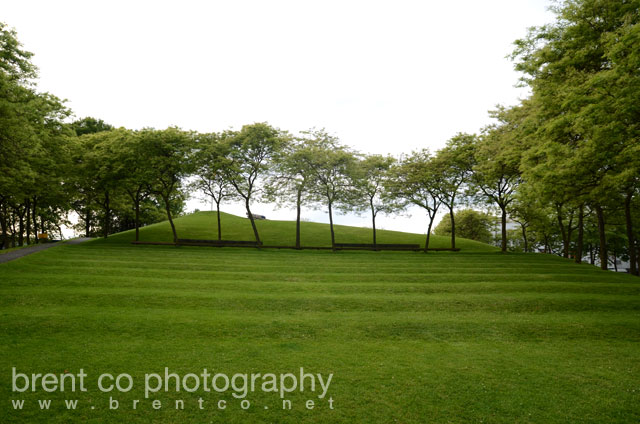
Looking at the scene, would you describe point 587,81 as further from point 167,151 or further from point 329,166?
point 167,151

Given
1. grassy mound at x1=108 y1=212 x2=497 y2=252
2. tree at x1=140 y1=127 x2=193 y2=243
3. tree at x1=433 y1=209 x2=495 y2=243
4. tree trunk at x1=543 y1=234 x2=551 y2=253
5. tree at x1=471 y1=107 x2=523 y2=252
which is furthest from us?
tree at x1=433 y1=209 x2=495 y2=243

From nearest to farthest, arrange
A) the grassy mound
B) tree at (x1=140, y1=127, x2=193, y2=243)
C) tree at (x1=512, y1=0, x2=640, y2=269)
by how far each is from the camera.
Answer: tree at (x1=512, y1=0, x2=640, y2=269) < tree at (x1=140, y1=127, x2=193, y2=243) < the grassy mound

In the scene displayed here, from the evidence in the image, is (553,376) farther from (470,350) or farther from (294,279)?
(294,279)

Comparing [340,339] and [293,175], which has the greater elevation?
[293,175]

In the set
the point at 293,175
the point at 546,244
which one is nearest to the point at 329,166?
the point at 293,175

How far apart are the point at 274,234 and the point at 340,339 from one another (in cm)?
4193

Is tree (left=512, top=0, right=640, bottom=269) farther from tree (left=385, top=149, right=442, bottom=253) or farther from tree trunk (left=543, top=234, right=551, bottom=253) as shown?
tree trunk (left=543, top=234, right=551, bottom=253)

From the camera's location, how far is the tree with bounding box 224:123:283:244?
39406 mm

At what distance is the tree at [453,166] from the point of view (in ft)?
133

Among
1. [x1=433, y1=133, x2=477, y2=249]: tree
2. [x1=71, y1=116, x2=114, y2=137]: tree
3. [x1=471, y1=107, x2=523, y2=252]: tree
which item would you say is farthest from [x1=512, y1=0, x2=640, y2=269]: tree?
[x1=71, y1=116, x2=114, y2=137]: tree

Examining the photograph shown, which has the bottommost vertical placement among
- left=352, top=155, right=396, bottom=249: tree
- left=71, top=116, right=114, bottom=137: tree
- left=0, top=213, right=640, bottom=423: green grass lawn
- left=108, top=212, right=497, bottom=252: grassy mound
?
left=0, top=213, right=640, bottom=423: green grass lawn

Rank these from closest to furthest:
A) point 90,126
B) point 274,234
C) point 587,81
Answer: point 587,81 → point 274,234 → point 90,126

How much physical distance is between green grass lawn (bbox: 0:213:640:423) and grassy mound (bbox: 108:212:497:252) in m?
25.2

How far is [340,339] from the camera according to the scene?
12.4m
